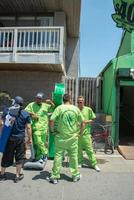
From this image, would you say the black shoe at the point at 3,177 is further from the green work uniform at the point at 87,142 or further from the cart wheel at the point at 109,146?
the cart wheel at the point at 109,146

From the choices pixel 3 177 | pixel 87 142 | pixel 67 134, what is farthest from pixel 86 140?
pixel 3 177

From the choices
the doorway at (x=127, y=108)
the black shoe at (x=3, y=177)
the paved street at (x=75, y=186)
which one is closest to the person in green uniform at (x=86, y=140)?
the paved street at (x=75, y=186)

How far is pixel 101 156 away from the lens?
11492 millimetres

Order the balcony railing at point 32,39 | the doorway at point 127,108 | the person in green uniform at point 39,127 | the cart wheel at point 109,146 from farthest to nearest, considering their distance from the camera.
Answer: the doorway at point 127,108
the balcony railing at point 32,39
the cart wheel at point 109,146
the person in green uniform at point 39,127


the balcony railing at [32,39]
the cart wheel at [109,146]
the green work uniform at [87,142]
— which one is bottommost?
the cart wheel at [109,146]

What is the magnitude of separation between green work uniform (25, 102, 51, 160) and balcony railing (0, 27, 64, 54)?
522 centimetres

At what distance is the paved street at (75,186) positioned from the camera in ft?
23.1

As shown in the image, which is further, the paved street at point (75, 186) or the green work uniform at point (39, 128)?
the green work uniform at point (39, 128)

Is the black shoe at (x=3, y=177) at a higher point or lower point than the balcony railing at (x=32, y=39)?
lower

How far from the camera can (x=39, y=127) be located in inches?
375

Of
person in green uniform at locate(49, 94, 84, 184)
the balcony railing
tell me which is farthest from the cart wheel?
the balcony railing

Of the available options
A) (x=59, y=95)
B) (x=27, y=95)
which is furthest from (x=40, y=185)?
(x=27, y=95)

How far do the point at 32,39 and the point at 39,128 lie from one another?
591 centimetres

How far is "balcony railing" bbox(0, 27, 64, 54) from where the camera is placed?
14.5m
